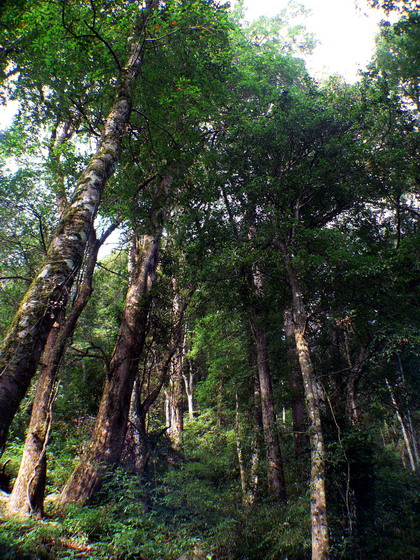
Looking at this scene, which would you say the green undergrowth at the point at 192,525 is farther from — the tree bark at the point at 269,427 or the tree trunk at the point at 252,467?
the tree bark at the point at 269,427

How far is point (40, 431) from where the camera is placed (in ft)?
22.0

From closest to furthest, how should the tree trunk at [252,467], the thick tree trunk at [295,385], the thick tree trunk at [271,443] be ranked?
the thick tree trunk at [271,443] < the tree trunk at [252,467] < the thick tree trunk at [295,385]

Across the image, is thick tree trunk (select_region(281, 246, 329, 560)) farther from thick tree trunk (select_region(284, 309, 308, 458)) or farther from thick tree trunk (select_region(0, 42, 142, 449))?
thick tree trunk (select_region(0, 42, 142, 449))

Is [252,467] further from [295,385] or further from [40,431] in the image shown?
[40,431]

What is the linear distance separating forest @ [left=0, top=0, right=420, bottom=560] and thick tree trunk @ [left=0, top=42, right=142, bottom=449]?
0.03 m

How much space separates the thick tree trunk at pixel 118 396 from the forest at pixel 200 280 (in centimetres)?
5

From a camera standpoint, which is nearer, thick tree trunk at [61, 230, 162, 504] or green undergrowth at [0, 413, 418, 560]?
green undergrowth at [0, 413, 418, 560]

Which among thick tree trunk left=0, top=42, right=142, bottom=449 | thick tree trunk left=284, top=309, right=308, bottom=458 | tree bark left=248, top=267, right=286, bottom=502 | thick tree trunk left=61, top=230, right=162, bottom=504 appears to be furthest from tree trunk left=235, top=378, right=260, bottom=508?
thick tree trunk left=0, top=42, right=142, bottom=449

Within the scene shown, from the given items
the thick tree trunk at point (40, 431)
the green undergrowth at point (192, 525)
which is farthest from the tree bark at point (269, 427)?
the thick tree trunk at point (40, 431)

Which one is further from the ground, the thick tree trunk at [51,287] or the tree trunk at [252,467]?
the thick tree trunk at [51,287]

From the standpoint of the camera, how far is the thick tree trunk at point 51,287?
2196 mm

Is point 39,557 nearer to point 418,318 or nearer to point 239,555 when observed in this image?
point 239,555

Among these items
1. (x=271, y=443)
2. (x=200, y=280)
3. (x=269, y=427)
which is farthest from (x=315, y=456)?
(x=200, y=280)

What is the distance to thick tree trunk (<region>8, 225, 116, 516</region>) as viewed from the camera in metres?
6.00
